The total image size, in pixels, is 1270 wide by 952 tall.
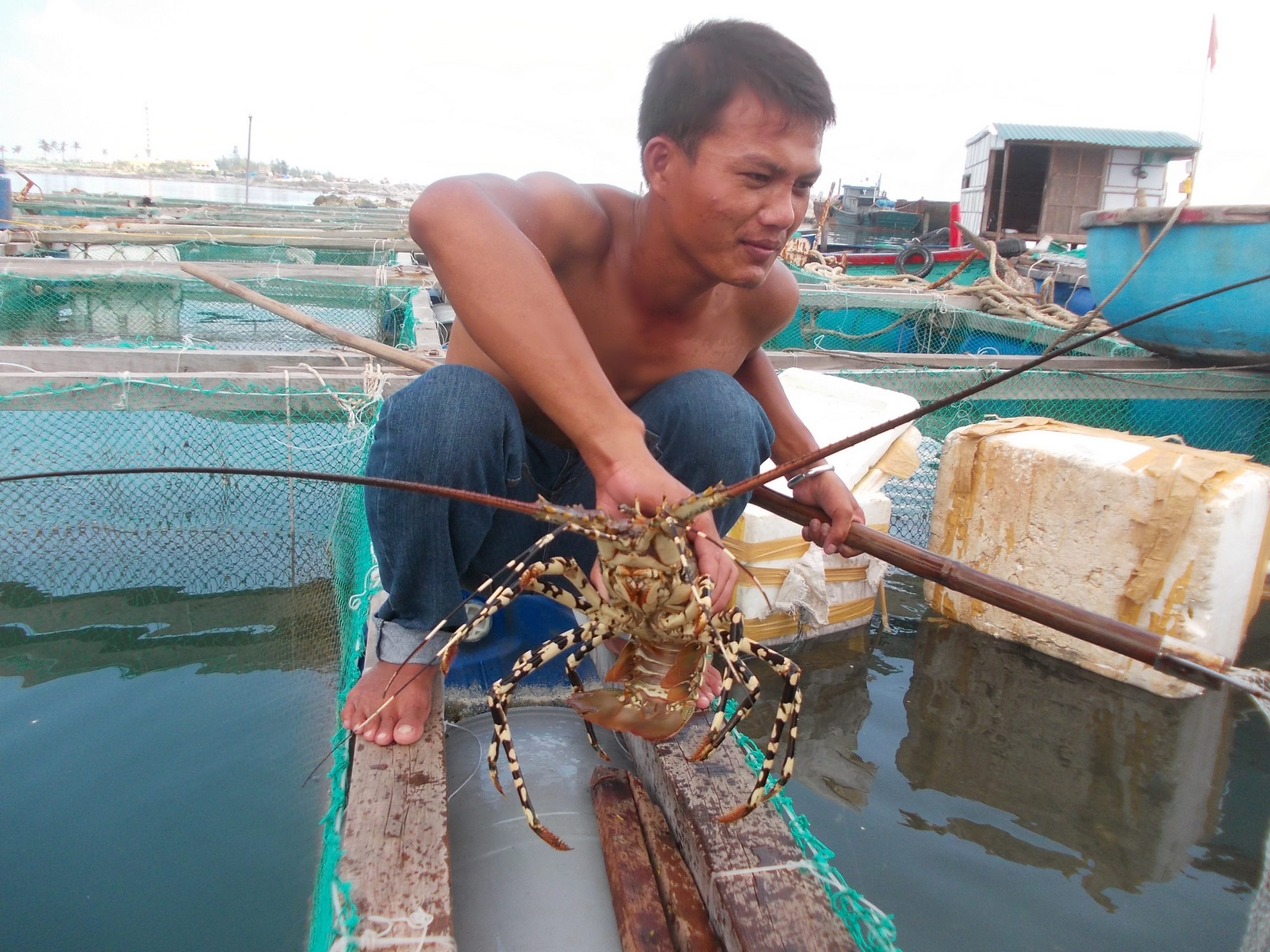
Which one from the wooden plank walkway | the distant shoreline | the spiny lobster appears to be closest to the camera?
the wooden plank walkway

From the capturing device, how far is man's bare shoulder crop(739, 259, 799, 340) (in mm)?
2643

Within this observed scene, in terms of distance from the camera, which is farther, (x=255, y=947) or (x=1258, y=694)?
(x=255, y=947)

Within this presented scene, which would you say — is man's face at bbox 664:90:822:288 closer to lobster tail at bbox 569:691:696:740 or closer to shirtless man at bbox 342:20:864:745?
shirtless man at bbox 342:20:864:745

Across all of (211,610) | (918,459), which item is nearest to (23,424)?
(211,610)

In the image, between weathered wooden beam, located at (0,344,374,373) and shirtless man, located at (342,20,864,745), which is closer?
shirtless man, located at (342,20,864,745)

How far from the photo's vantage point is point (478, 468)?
6.58 ft

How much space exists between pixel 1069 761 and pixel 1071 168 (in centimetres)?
1977

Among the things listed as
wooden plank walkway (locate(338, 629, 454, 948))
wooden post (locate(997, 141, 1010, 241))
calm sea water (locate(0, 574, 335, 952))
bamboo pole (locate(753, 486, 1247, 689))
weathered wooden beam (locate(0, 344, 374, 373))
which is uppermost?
wooden post (locate(997, 141, 1010, 241))

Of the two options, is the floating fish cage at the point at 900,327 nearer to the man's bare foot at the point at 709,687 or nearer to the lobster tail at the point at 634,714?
the man's bare foot at the point at 709,687

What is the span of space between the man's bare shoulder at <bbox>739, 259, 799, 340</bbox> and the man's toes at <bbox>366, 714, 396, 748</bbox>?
1655mm

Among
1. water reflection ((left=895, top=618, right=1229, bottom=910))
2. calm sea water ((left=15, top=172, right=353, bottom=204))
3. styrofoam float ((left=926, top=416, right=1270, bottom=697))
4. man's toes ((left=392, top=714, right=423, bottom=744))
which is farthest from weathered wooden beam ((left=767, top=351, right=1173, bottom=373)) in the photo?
calm sea water ((left=15, top=172, right=353, bottom=204))

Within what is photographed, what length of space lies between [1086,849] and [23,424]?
462cm

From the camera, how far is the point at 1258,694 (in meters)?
1.23

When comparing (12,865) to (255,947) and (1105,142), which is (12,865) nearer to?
(255,947)
